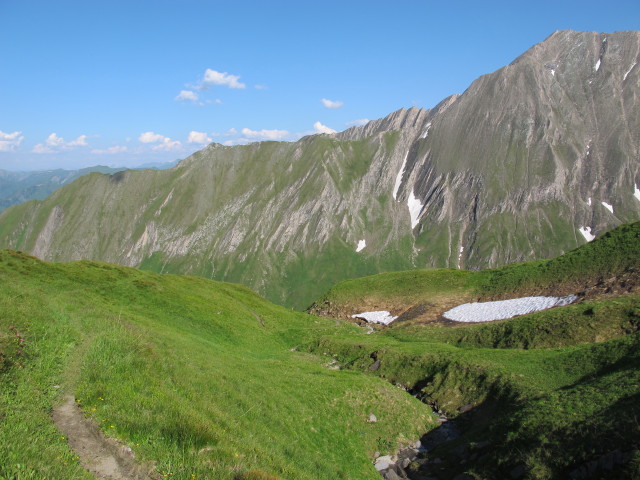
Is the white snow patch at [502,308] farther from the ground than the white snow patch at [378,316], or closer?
farther from the ground

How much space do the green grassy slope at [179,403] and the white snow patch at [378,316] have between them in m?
34.3

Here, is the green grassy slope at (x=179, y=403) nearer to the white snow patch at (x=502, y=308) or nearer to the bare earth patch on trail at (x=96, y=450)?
the bare earth patch on trail at (x=96, y=450)

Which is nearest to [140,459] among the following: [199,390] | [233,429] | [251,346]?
[233,429]

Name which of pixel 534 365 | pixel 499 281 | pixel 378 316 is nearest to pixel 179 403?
pixel 534 365

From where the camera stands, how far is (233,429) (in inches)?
669

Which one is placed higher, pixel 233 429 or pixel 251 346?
pixel 233 429

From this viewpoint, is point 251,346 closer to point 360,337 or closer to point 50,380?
point 360,337

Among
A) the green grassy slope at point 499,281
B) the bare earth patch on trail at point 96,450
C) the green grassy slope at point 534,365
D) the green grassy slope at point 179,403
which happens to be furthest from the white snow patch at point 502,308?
the bare earth patch on trail at point 96,450

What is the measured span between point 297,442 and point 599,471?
13224mm

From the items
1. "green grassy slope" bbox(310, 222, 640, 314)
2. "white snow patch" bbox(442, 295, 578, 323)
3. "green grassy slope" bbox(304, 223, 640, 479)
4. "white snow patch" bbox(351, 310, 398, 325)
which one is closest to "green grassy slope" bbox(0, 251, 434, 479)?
"green grassy slope" bbox(304, 223, 640, 479)

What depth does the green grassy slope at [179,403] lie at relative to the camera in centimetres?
1198

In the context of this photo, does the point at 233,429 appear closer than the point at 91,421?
No

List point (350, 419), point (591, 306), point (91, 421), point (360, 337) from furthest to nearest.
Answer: point (360, 337), point (591, 306), point (350, 419), point (91, 421)

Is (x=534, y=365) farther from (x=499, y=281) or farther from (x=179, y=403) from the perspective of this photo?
(x=499, y=281)
